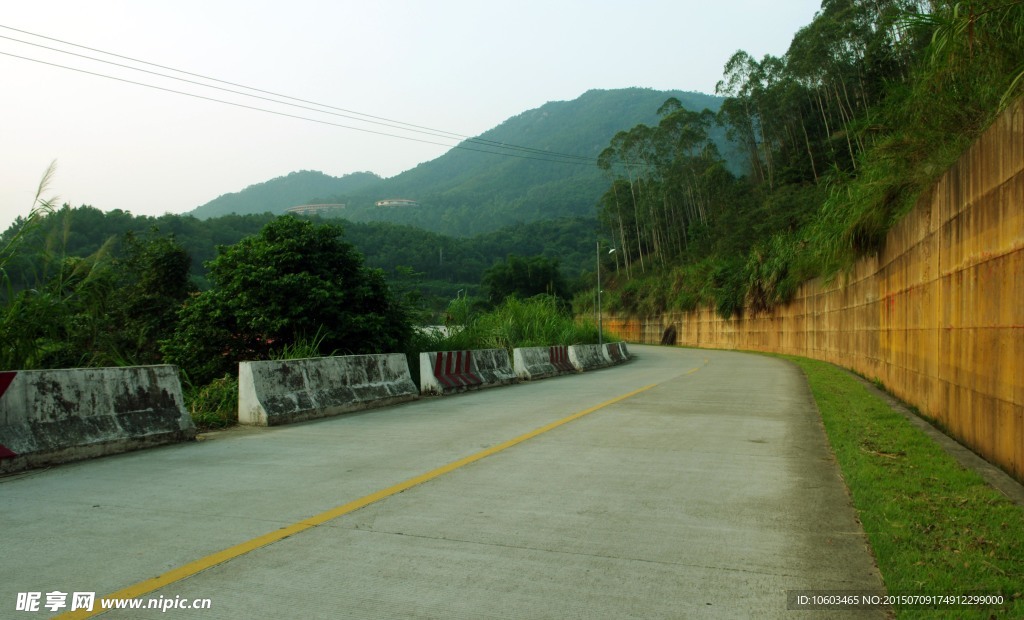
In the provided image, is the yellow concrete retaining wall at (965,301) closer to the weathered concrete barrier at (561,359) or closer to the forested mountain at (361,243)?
the forested mountain at (361,243)

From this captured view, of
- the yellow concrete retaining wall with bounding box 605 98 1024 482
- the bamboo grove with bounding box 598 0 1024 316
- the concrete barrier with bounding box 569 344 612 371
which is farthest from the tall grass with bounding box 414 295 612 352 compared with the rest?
the yellow concrete retaining wall with bounding box 605 98 1024 482

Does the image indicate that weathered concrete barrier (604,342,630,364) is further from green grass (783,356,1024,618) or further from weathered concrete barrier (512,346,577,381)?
green grass (783,356,1024,618)

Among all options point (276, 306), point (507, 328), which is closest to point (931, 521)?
point (276, 306)

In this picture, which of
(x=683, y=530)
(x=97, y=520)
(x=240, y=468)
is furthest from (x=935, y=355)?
(x=97, y=520)

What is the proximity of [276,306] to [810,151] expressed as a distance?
47072 mm

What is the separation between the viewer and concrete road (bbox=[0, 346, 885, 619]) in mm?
3889

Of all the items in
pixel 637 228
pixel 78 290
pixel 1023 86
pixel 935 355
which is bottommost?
pixel 935 355

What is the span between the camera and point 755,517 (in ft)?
18.0

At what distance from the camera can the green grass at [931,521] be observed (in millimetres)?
3951

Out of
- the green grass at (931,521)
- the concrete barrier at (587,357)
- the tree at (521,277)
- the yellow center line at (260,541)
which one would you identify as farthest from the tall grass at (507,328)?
the tree at (521,277)

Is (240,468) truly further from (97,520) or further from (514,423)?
(514,423)

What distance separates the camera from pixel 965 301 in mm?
8125

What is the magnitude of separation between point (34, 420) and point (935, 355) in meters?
10.4

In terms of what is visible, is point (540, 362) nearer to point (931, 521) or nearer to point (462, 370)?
point (462, 370)
